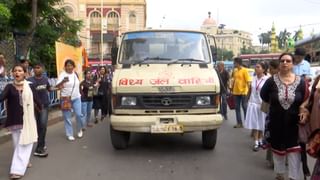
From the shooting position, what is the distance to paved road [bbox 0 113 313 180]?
6996mm

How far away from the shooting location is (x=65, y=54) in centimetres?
1655

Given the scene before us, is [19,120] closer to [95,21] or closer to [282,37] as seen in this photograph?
[95,21]

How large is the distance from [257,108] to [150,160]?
232 centimetres

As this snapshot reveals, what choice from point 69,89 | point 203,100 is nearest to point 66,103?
point 69,89

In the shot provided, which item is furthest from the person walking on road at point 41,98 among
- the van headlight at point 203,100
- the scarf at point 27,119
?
the van headlight at point 203,100

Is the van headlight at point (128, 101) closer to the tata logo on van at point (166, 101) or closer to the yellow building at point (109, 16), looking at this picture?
the tata logo on van at point (166, 101)

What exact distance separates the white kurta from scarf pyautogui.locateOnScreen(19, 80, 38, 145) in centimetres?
397

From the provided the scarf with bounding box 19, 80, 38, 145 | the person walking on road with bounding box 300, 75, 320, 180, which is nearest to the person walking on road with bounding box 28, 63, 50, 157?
the scarf with bounding box 19, 80, 38, 145

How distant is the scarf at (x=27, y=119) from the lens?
22.7ft

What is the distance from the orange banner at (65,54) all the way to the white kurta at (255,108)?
7.90 metres

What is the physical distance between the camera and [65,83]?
10.2m

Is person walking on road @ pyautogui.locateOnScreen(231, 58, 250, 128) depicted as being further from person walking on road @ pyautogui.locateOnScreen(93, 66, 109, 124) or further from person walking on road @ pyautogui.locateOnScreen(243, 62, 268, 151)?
person walking on road @ pyautogui.locateOnScreen(93, 66, 109, 124)

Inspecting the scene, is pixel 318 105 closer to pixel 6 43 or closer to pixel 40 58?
pixel 6 43

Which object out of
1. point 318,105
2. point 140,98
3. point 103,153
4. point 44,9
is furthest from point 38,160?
point 44,9
